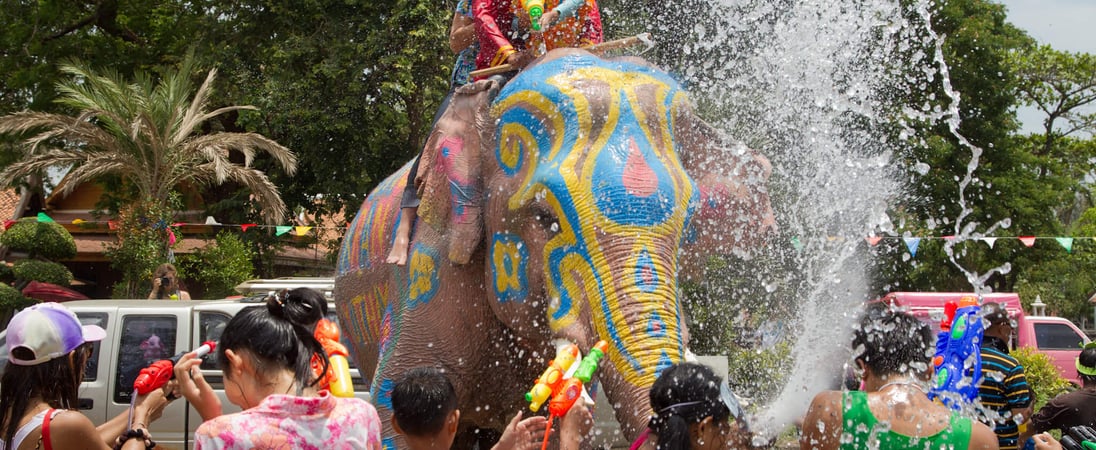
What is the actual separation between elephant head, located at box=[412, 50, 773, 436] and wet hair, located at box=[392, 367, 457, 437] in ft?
3.21

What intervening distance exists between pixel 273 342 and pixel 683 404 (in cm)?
117

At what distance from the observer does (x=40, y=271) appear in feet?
59.5

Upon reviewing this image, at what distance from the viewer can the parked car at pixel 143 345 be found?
30.8ft

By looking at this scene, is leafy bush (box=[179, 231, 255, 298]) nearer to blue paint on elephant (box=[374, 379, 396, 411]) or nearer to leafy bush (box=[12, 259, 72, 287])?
leafy bush (box=[12, 259, 72, 287])

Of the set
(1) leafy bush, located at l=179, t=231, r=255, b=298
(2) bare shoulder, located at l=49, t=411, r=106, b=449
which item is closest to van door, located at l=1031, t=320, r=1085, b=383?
(1) leafy bush, located at l=179, t=231, r=255, b=298

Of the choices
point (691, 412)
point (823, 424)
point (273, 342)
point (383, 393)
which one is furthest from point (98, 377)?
point (691, 412)

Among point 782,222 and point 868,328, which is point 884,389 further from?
point 782,222

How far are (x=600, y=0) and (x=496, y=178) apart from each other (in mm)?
8396

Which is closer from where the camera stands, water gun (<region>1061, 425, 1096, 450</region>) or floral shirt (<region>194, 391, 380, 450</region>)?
floral shirt (<region>194, 391, 380, 450</region>)

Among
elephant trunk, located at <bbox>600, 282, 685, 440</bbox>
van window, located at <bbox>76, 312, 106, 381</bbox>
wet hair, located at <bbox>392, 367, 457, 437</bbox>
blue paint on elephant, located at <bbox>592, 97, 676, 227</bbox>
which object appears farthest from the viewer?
van window, located at <bbox>76, 312, 106, 381</bbox>

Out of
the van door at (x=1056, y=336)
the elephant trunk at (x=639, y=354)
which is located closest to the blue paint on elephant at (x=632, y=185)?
the elephant trunk at (x=639, y=354)

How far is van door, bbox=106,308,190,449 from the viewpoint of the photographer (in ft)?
30.8

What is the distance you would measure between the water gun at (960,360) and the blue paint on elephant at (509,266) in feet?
6.17

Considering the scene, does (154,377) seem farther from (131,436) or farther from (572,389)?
(572,389)
